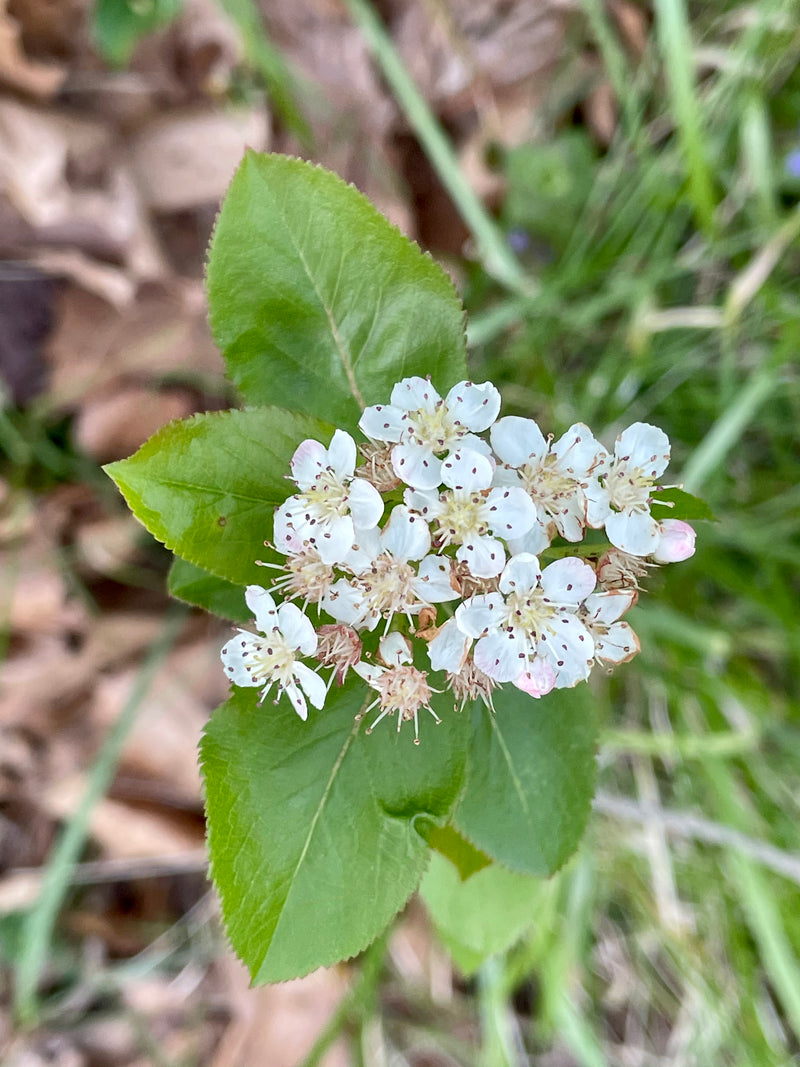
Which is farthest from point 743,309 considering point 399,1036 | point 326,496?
point 399,1036

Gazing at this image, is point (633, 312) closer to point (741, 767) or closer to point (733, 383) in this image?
point (733, 383)

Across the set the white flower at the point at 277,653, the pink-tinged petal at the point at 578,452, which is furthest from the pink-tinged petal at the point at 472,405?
the white flower at the point at 277,653

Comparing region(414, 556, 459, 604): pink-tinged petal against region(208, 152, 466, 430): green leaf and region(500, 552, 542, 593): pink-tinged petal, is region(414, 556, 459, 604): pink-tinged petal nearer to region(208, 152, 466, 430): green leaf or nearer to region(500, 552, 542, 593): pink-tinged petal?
region(500, 552, 542, 593): pink-tinged petal

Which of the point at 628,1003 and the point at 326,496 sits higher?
the point at 326,496

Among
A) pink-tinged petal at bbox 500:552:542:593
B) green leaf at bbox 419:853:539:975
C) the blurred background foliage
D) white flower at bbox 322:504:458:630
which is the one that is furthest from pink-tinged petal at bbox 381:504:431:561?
the blurred background foliage

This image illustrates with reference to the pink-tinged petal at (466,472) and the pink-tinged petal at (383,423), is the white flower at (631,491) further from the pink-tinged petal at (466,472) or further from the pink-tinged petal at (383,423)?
the pink-tinged petal at (383,423)

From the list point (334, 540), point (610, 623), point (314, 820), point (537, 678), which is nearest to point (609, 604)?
point (610, 623)

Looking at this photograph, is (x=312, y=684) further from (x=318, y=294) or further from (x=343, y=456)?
(x=318, y=294)
